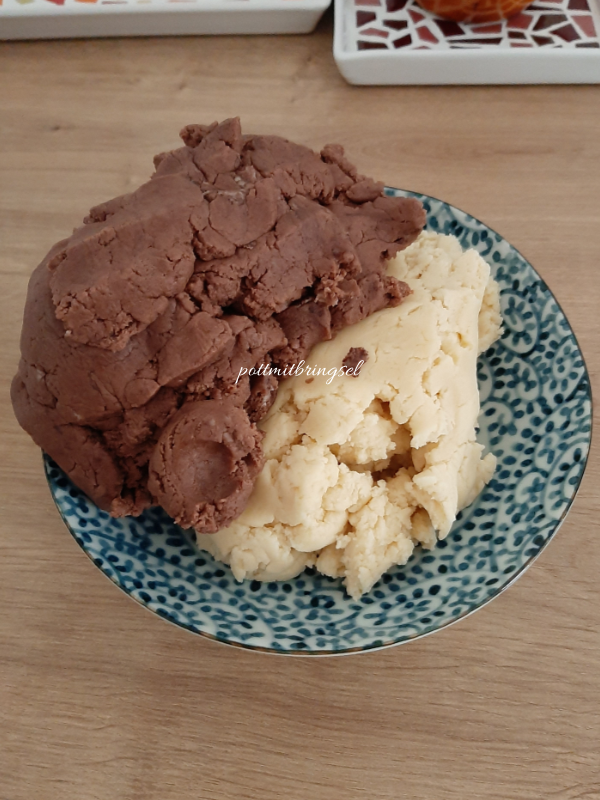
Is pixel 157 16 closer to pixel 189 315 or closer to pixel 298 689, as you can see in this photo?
pixel 189 315

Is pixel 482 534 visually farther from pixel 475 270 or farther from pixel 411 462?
pixel 475 270

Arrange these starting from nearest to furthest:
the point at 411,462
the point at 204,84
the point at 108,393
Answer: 1. the point at 108,393
2. the point at 411,462
3. the point at 204,84

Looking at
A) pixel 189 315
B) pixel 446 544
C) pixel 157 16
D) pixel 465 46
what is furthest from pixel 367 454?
pixel 157 16

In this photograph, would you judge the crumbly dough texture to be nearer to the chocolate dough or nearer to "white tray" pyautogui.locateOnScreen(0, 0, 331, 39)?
the chocolate dough

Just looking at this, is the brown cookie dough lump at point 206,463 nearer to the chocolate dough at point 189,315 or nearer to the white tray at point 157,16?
the chocolate dough at point 189,315

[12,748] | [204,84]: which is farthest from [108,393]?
[204,84]

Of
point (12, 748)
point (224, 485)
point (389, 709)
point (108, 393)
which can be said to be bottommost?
point (12, 748)

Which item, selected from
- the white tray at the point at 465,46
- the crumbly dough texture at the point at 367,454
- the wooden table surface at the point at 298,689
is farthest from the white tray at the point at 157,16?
the crumbly dough texture at the point at 367,454
